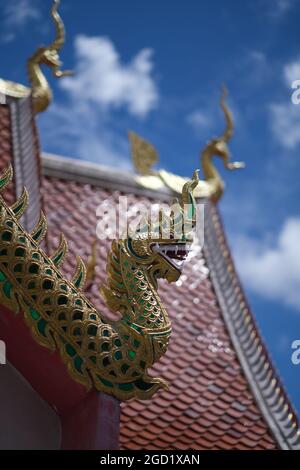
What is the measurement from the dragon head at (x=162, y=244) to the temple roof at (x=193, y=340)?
2.20 metres

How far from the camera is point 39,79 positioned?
8.72 m

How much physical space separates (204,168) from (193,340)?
2.25m

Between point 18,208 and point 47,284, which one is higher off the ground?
point 18,208

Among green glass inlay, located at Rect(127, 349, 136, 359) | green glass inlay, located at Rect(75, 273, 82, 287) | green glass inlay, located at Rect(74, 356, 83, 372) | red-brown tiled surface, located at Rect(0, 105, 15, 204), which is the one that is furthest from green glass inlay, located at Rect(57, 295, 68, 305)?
red-brown tiled surface, located at Rect(0, 105, 15, 204)

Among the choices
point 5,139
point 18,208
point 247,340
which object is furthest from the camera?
point 5,139

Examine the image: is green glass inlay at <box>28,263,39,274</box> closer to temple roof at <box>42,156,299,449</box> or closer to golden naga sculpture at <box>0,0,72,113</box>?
temple roof at <box>42,156,299,449</box>

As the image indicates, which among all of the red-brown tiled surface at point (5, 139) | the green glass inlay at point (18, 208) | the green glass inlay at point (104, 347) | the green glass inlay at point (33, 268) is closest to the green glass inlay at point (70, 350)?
the green glass inlay at point (104, 347)

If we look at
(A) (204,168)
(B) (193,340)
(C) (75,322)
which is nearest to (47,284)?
(C) (75,322)

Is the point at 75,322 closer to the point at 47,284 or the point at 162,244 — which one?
the point at 47,284

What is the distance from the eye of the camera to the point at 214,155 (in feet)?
30.7

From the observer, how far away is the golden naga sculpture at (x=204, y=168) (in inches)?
364

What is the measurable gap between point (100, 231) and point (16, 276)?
454 cm

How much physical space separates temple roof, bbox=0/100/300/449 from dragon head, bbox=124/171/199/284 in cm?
220

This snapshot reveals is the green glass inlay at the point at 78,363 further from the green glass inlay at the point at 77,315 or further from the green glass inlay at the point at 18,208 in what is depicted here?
the green glass inlay at the point at 18,208
